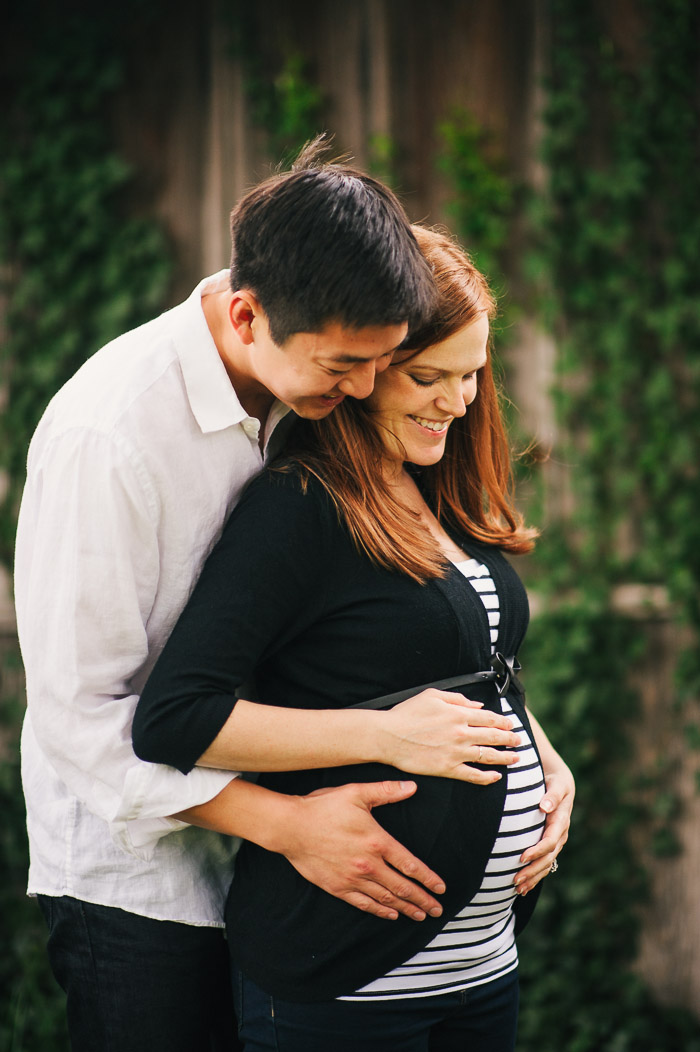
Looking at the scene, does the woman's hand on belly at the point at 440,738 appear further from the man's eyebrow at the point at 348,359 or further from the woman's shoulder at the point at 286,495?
the man's eyebrow at the point at 348,359

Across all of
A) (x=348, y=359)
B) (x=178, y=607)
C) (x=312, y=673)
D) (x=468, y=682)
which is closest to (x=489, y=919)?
(x=468, y=682)

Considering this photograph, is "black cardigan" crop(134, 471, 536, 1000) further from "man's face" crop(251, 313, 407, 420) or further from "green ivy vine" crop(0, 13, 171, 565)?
"green ivy vine" crop(0, 13, 171, 565)

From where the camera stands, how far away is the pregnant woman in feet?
4.50

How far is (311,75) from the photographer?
3.14 meters

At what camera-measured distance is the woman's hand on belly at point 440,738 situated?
1.41m

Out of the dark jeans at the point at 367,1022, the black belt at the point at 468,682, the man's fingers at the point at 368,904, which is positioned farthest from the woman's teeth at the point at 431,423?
the dark jeans at the point at 367,1022

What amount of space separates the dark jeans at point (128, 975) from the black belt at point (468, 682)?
48 cm

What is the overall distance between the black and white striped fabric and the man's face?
0.38 metres

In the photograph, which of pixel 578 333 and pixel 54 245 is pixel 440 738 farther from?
pixel 54 245

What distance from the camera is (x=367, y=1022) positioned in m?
1.42

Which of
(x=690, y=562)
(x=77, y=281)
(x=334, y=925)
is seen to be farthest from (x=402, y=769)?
(x=77, y=281)

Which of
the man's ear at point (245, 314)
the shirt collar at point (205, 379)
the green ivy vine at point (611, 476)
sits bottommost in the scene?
the green ivy vine at point (611, 476)

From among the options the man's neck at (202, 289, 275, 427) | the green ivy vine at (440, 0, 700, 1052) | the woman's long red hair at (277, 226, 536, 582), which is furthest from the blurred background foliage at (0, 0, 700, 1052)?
the man's neck at (202, 289, 275, 427)

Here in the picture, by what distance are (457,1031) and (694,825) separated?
5.65ft
